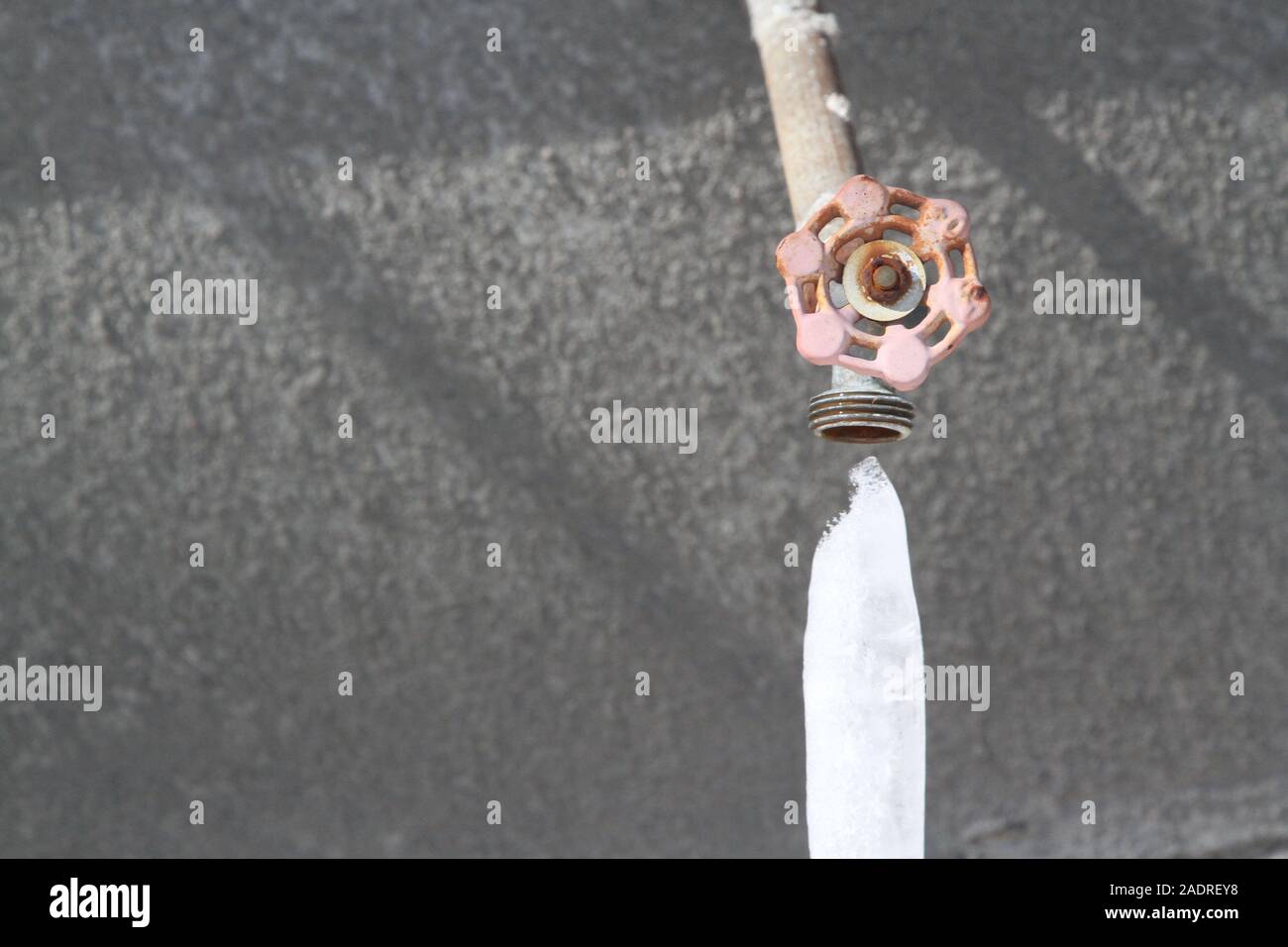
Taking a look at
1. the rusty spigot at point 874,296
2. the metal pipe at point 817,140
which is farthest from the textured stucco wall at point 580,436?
the rusty spigot at point 874,296

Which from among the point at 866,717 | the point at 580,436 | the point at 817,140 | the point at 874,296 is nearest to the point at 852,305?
the point at 874,296

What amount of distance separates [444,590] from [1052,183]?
0.68 metres

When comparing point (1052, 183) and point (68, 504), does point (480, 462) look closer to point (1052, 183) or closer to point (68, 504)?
point (68, 504)

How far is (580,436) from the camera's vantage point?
1.08 metres

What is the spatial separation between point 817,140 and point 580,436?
1.47 feet

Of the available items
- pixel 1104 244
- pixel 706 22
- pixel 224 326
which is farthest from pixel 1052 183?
pixel 224 326

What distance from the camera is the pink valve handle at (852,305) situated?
594 millimetres

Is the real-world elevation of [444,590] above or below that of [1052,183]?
below

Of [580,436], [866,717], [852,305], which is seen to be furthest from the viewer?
[580,436]

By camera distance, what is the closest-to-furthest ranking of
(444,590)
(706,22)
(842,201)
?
(842,201) → (706,22) → (444,590)

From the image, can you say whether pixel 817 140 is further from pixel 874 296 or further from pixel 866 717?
pixel 866 717

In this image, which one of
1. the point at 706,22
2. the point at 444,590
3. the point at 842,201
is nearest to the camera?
the point at 842,201

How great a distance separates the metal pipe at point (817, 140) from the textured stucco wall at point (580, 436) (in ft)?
0.72

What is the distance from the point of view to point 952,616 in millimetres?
1100
